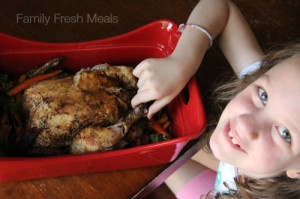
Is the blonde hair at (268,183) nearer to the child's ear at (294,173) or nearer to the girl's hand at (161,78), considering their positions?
the child's ear at (294,173)

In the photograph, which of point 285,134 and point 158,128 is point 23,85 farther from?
point 285,134

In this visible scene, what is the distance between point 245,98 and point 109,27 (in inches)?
23.4

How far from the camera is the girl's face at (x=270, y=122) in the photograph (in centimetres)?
58

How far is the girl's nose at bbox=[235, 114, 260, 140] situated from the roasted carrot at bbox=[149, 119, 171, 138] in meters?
0.30

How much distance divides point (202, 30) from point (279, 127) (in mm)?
386

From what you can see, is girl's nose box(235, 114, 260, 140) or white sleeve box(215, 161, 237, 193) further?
white sleeve box(215, 161, 237, 193)

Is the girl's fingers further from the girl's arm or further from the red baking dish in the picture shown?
the red baking dish

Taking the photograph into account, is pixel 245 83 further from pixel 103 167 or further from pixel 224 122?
pixel 103 167

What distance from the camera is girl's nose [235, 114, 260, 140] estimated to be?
0.59 meters

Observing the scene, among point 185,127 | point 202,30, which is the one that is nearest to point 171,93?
point 185,127

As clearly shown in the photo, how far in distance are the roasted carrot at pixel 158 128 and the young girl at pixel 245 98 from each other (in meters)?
0.08

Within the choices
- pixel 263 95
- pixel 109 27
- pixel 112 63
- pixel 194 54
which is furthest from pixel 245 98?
pixel 109 27

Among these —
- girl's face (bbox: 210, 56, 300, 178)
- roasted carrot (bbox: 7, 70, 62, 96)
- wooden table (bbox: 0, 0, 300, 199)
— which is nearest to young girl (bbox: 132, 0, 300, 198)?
girl's face (bbox: 210, 56, 300, 178)

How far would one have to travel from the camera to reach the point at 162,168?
0.83 m
